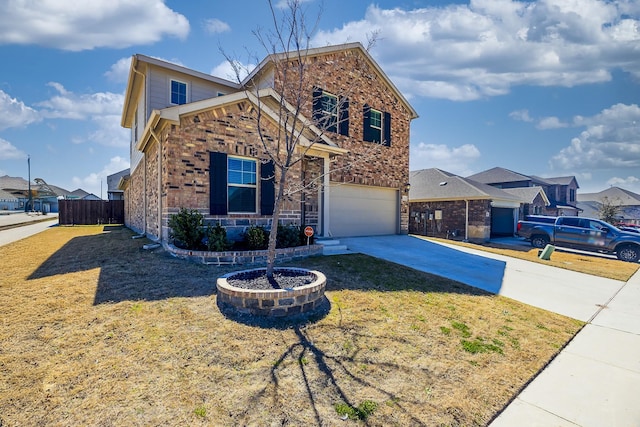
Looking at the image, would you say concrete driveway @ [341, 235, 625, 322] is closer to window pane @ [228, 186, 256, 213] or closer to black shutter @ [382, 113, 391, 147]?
window pane @ [228, 186, 256, 213]

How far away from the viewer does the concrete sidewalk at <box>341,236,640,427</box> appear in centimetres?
272

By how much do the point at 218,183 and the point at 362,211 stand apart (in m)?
6.79

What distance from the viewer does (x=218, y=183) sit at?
7930 mm

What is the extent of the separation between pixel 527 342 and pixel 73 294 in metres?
6.69

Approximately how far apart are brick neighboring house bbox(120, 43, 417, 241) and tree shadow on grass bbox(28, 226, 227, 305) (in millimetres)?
1227

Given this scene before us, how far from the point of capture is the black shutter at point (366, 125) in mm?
13328

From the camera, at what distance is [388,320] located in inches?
173

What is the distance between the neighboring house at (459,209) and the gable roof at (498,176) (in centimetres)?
934

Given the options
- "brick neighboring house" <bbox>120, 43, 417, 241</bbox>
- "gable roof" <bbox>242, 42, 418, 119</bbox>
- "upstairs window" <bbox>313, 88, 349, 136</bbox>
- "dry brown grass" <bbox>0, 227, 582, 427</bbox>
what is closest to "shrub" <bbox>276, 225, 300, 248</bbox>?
"brick neighboring house" <bbox>120, 43, 417, 241</bbox>

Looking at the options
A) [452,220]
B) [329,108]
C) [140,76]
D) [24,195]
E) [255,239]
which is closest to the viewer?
[255,239]

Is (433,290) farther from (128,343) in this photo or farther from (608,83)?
(608,83)

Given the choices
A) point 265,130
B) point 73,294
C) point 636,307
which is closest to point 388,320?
point 73,294

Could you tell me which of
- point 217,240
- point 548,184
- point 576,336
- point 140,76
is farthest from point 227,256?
point 548,184

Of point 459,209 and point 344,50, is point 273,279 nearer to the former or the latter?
point 344,50
